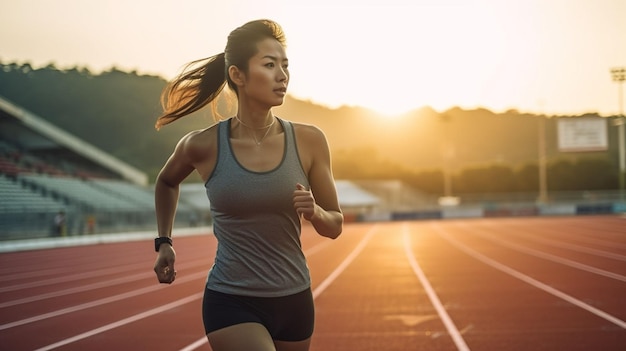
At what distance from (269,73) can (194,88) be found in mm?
511

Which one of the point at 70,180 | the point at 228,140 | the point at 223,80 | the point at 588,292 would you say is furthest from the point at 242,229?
the point at 70,180

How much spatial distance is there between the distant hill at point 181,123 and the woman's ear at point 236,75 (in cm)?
42

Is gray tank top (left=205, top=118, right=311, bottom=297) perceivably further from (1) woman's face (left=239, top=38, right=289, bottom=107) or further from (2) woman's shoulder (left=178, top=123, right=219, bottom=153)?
(1) woman's face (left=239, top=38, right=289, bottom=107)

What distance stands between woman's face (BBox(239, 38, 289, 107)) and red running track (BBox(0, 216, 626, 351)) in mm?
4747

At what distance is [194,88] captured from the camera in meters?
3.09

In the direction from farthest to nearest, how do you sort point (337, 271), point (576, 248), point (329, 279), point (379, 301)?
point (576, 248)
point (337, 271)
point (329, 279)
point (379, 301)

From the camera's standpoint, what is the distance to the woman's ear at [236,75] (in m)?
2.77

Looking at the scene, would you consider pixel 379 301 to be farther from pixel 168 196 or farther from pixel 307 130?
pixel 307 130

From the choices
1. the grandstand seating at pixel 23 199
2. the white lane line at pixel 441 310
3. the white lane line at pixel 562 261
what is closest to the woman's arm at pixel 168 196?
the white lane line at pixel 441 310

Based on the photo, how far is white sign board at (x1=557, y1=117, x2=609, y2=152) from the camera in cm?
5034

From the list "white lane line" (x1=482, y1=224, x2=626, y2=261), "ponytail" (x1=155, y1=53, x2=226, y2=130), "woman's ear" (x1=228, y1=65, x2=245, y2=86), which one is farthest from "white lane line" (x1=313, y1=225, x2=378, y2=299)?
"woman's ear" (x1=228, y1=65, x2=245, y2=86)

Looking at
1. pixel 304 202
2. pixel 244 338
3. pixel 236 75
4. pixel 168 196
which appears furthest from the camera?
pixel 168 196

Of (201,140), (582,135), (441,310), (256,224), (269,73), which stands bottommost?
(441,310)

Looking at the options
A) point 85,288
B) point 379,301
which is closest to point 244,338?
point 379,301
